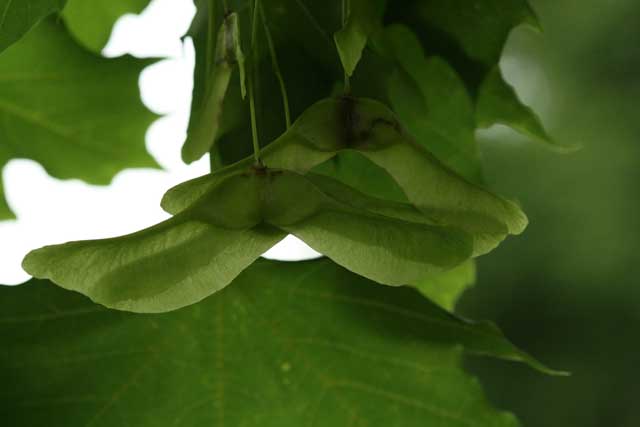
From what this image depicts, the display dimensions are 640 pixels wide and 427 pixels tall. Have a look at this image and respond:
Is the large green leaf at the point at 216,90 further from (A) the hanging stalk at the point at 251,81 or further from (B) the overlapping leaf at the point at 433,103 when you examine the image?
(B) the overlapping leaf at the point at 433,103

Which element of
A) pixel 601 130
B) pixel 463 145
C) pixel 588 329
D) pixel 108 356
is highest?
pixel 463 145

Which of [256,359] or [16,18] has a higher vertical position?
[16,18]

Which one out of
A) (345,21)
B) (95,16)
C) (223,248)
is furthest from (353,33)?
(95,16)

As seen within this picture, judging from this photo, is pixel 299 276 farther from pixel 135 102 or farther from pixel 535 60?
pixel 535 60

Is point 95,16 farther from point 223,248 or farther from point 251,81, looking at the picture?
point 223,248

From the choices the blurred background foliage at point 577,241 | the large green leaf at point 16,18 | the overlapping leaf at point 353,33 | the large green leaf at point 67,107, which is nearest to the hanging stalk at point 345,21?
the overlapping leaf at point 353,33

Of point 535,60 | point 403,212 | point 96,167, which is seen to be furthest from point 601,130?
point 403,212

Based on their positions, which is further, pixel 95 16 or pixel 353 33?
pixel 95 16
